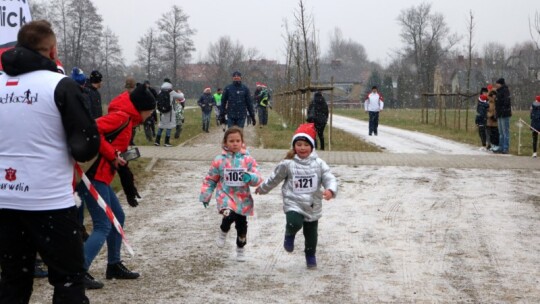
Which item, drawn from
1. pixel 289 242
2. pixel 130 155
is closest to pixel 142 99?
pixel 130 155

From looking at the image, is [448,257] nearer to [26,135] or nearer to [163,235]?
[163,235]

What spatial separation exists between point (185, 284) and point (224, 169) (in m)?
1.31

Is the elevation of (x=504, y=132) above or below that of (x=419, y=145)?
above

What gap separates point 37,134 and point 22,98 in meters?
0.22

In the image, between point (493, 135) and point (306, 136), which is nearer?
point (306, 136)

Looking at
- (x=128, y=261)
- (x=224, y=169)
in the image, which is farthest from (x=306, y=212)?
(x=128, y=261)

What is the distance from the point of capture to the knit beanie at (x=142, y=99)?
5410mm

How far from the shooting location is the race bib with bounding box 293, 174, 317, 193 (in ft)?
21.1

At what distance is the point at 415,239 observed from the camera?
761cm

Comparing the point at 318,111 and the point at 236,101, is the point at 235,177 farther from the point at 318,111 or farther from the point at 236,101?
the point at 318,111

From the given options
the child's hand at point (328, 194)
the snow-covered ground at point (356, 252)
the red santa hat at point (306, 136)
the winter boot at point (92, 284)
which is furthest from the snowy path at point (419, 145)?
the winter boot at point (92, 284)

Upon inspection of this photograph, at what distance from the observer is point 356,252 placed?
7031 millimetres

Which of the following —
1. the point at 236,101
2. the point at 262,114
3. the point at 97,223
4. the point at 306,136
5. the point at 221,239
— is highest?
the point at 236,101

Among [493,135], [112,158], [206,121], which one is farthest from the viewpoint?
[206,121]
